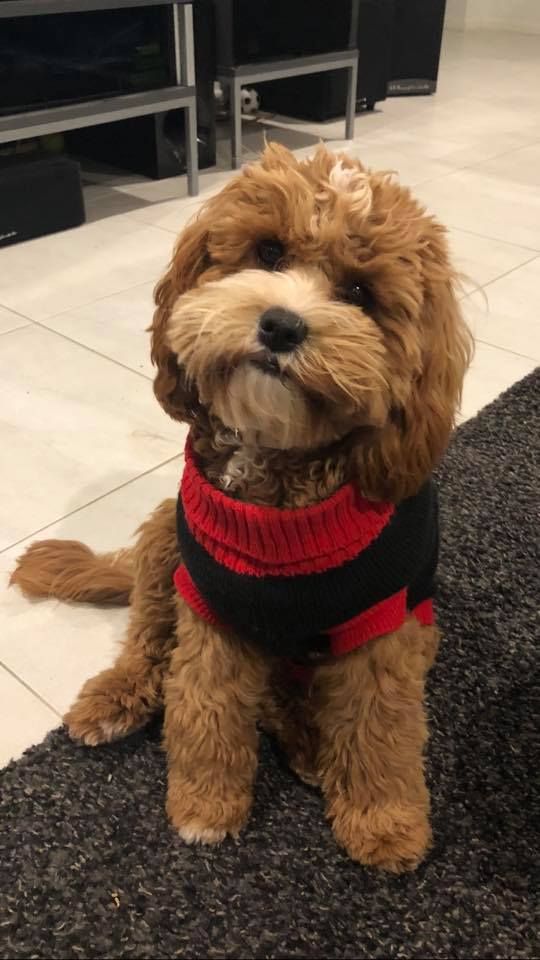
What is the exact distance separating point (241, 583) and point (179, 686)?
0.64ft

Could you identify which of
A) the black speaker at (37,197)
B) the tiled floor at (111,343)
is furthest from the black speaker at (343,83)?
the black speaker at (37,197)

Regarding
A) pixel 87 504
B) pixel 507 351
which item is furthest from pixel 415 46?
pixel 87 504

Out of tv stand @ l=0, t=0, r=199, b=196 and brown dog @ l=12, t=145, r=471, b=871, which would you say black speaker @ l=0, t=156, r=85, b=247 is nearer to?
tv stand @ l=0, t=0, r=199, b=196

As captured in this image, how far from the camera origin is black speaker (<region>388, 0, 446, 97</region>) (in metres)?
4.23

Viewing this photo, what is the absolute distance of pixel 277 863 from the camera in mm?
1045

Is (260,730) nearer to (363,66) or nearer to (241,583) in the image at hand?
(241,583)

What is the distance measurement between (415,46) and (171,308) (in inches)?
157

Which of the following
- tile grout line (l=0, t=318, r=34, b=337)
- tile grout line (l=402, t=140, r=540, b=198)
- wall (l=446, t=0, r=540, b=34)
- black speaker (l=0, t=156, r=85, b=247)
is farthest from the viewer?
wall (l=446, t=0, r=540, b=34)

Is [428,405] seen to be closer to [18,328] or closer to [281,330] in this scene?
[281,330]

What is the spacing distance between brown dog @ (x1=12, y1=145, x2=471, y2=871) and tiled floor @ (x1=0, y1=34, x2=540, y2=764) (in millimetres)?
173

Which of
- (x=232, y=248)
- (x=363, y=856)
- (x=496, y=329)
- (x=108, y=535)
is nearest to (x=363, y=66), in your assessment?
(x=496, y=329)

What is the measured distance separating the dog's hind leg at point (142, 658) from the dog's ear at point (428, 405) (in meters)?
0.39

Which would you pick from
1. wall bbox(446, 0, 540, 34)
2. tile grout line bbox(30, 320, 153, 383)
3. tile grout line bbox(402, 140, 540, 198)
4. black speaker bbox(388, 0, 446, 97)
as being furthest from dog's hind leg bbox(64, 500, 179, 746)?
wall bbox(446, 0, 540, 34)

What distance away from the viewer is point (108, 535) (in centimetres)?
154
